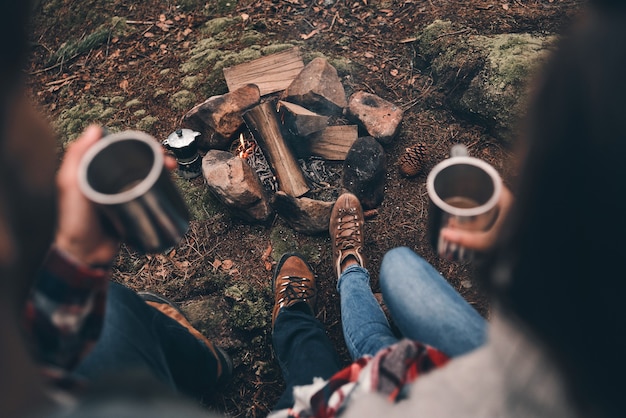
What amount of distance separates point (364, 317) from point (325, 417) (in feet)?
2.80

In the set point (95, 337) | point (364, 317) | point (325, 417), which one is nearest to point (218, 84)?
point (364, 317)

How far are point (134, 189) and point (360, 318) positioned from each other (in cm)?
142

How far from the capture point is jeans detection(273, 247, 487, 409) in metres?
1.79

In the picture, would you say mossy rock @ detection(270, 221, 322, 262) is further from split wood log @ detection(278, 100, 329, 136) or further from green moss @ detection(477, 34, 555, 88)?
green moss @ detection(477, 34, 555, 88)

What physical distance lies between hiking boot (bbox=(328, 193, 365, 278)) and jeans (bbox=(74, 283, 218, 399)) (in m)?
1.02

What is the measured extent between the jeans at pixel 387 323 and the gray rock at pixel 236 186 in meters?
0.77

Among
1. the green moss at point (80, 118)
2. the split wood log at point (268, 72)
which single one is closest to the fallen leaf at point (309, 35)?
the split wood log at point (268, 72)

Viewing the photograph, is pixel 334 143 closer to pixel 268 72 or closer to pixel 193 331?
pixel 268 72

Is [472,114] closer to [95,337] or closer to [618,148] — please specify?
[618,148]

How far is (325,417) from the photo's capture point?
4.30 ft

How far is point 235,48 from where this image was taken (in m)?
3.56

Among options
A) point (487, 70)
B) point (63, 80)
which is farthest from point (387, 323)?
point (63, 80)

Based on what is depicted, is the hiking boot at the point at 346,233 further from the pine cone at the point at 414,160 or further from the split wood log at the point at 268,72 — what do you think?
the split wood log at the point at 268,72

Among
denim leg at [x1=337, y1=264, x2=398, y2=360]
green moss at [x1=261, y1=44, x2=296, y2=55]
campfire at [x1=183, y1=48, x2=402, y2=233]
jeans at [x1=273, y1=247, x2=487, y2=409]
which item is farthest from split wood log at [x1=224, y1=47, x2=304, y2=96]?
jeans at [x1=273, y1=247, x2=487, y2=409]
